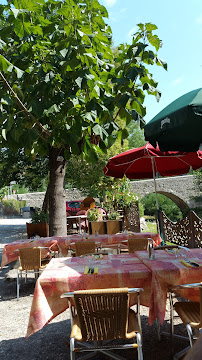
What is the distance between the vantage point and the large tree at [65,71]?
3.48 m

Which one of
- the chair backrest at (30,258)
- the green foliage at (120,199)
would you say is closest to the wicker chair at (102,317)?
the chair backrest at (30,258)

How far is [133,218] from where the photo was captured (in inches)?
422

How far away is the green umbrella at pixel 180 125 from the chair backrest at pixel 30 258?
2.54 meters

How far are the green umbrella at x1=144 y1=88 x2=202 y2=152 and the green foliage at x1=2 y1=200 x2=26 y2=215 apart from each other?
30.1m

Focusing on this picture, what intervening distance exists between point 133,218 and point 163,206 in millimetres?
18936

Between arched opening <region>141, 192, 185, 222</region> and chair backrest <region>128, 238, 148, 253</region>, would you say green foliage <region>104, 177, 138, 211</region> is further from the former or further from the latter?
arched opening <region>141, 192, 185, 222</region>

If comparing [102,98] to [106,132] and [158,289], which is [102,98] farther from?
[158,289]

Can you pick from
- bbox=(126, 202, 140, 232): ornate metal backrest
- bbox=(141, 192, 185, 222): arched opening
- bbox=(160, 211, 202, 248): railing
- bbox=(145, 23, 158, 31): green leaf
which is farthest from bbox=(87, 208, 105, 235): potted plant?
bbox=(141, 192, 185, 222): arched opening

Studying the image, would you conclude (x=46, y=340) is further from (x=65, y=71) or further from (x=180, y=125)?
(x=65, y=71)

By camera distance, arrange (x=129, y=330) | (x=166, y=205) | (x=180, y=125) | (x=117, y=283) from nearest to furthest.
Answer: (x=129, y=330)
(x=117, y=283)
(x=180, y=125)
(x=166, y=205)

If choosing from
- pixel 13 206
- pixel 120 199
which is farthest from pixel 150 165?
pixel 13 206

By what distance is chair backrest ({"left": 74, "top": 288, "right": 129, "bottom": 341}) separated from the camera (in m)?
2.17

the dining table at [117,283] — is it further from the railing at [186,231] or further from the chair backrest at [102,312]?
the railing at [186,231]

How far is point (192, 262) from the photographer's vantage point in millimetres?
3039
